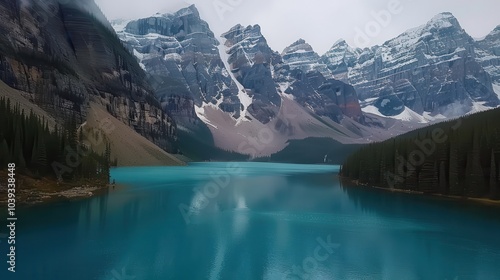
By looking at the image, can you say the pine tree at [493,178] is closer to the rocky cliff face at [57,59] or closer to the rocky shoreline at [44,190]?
the rocky shoreline at [44,190]

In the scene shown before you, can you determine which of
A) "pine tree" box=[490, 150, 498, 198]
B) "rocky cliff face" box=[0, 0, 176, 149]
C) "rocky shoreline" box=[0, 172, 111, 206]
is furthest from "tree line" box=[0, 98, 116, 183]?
"rocky cliff face" box=[0, 0, 176, 149]

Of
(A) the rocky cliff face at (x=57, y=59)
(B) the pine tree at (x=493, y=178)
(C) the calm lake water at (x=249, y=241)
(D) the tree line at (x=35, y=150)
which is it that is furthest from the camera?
(A) the rocky cliff face at (x=57, y=59)

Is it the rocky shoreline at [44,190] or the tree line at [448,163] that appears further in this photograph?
the tree line at [448,163]

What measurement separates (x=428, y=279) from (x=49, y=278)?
2318 centimetres

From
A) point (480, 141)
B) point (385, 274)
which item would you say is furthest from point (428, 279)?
point (480, 141)

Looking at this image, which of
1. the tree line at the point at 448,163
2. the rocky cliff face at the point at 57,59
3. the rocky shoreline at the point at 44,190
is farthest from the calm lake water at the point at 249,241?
the rocky cliff face at the point at 57,59

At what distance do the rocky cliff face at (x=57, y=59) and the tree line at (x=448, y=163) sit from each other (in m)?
109

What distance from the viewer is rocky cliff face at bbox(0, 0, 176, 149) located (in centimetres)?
13625

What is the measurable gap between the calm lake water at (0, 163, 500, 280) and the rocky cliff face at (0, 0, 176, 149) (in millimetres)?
99232

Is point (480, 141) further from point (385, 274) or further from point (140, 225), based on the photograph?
point (140, 225)

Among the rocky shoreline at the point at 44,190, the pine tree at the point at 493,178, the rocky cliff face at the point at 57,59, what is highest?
the rocky cliff face at the point at 57,59

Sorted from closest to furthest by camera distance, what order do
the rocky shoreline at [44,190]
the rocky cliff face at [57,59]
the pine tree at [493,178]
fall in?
the rocky shoreline at [44,190] < the pine tree at [493,178] < the rocky cliff face at [57,59]

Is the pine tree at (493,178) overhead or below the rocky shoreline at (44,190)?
overhead

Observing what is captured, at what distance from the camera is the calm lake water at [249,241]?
87.0 feet
